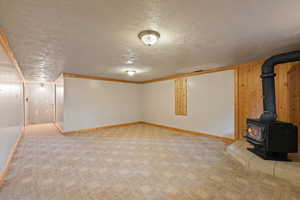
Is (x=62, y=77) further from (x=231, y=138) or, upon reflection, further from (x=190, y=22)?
(x=231, y=138)

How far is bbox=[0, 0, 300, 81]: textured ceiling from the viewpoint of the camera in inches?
Answer: 54.4

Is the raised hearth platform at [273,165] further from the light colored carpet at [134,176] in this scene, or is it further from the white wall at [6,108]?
the white wall at [6,108]

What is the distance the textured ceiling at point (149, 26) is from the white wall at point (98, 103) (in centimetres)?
225

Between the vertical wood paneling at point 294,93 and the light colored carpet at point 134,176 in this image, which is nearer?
the light colored carpet at point 134,176

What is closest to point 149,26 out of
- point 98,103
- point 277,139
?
point 277,139

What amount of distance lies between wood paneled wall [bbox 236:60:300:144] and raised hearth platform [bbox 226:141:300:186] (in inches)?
40.6

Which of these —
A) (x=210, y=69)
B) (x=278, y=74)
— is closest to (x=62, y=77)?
(x=210, y=69)

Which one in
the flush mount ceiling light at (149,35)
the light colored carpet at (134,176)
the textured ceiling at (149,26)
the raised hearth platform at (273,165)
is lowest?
the light colored carpet at (134,176)

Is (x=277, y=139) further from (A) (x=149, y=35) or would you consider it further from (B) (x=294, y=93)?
(A) (x=149, y=35)

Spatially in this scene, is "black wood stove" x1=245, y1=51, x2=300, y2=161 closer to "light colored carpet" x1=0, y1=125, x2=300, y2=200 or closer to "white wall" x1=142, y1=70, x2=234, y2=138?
"light colored carpet" x1=0, y1=125, x2=300, y2=200

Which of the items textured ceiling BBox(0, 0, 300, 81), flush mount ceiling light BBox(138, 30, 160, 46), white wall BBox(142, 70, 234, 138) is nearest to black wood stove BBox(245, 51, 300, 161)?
textured ceiling BBox(0, 0, 300, 81)

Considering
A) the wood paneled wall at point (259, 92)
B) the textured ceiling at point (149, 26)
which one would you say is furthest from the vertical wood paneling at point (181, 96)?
the textured ceiling at point (149, 26)

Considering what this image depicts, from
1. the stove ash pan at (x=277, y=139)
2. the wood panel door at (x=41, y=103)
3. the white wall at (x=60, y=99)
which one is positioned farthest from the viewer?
the wood panel door at (x=41, y=103)

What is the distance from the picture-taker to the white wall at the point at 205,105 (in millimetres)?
3957
